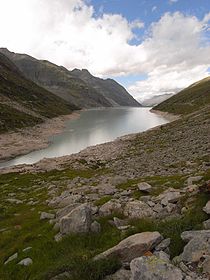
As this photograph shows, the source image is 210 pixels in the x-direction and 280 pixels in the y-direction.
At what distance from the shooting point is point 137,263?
8.80 meters

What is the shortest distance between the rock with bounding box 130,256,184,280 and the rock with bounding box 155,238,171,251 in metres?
1.48

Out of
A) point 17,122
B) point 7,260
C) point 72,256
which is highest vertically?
point 17,122

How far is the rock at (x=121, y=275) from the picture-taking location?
9391 mm

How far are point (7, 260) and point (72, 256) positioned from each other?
5.07 m

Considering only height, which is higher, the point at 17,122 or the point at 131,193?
the point at 17,122

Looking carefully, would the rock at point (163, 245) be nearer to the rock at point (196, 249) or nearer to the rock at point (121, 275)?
the rock at point (196, 249)

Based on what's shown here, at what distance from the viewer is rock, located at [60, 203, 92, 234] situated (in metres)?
14.2

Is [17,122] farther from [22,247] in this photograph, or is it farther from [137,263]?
[137,263]

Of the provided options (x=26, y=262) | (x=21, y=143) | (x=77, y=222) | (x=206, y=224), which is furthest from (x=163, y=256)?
(x=21, y=143)

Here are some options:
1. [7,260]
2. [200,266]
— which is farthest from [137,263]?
[7,260]

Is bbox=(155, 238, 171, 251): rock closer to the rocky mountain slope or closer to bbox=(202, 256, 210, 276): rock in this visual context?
the rocky mountain slope

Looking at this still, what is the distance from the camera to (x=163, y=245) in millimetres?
10352

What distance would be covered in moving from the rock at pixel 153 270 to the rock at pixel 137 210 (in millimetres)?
6963

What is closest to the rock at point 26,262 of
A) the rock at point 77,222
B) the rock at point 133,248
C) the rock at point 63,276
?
the rock at point 77,222
